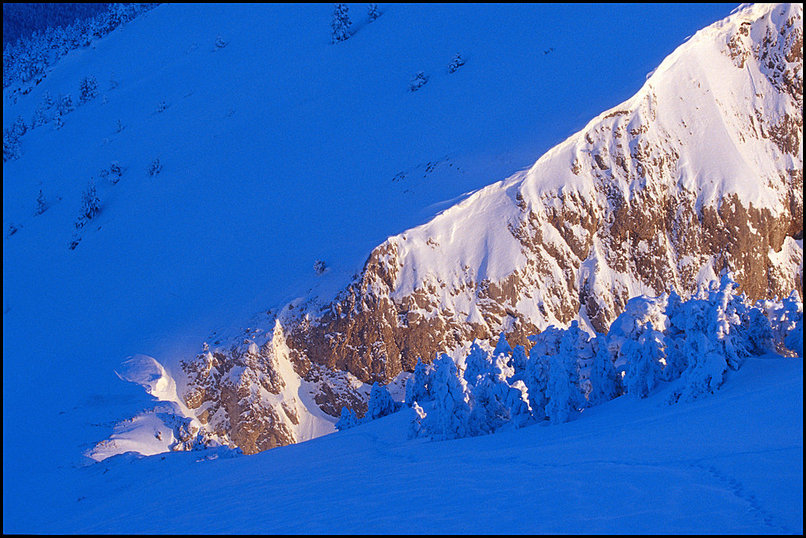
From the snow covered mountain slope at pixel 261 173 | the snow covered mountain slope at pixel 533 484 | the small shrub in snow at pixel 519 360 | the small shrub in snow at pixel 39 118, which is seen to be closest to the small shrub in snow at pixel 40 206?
the snow covered mountain slope at pixel 261 173

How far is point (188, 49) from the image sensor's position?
2228 inches

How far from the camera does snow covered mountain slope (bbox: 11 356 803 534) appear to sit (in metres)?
6.91

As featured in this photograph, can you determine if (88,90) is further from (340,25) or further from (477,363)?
(477,363)

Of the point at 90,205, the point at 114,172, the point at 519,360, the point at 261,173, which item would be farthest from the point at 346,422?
the point at 114,172

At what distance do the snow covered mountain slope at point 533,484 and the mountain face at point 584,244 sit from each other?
11275 mm

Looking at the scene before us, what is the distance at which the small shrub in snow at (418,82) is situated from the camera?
38.4 metres

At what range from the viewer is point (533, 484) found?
28.1ft

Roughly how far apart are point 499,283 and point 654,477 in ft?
64.8

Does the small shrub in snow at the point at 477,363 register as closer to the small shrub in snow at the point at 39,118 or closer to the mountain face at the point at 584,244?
the mountain face at the point at 584,244

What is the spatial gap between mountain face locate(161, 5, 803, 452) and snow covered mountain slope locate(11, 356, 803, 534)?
11275 mm

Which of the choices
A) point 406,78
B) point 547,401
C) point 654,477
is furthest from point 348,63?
point 654,477

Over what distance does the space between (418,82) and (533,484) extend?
3254 cm

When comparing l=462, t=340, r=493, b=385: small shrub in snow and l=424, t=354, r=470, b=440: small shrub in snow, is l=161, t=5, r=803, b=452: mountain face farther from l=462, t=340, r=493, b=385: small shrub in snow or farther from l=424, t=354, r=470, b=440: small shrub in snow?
l=424, t=354, r=470, b=440: small shrub in snow

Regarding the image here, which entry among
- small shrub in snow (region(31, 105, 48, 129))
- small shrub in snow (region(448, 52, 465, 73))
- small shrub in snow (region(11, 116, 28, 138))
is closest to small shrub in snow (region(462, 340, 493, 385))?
small shrub in snow (region(448, 52, 465, 73))
